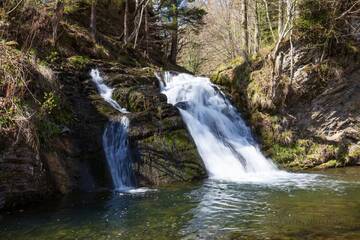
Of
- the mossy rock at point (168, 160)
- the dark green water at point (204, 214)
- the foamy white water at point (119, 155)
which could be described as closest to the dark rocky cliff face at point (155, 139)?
the mossy rock at point (168, 160)

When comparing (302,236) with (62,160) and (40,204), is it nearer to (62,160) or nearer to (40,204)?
(40,204)

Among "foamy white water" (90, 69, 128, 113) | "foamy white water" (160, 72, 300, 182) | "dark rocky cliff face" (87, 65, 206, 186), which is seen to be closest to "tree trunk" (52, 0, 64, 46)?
"foamy white water" (90, 69, 128, 113)

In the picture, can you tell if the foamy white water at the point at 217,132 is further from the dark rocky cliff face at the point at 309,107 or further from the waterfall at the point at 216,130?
the dark rocky cliff face at the point at 309,107

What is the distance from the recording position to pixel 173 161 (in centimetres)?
1308

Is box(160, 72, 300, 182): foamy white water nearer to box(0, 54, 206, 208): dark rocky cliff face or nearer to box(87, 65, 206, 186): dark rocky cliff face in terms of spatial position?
box(87, 65, 206, 186): dark rocky cliff face

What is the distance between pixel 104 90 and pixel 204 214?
7874mm

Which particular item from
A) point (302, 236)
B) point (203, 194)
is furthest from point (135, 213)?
point (302, 236)

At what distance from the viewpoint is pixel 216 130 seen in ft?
52.5

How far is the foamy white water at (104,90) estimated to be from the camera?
14.5 metres

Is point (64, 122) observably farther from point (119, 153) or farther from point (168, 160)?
point (168, 160)

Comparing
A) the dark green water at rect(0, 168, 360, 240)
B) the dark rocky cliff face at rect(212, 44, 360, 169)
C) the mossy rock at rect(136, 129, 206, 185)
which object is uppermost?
the dark rocky cliff face at rect(212, 44, 360, 169)

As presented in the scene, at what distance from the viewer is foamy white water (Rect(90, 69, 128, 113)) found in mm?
14466

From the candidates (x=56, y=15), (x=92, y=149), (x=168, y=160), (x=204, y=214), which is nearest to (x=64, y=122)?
(x=92, y=149)

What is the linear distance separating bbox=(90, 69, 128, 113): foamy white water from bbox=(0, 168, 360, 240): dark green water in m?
4.07
